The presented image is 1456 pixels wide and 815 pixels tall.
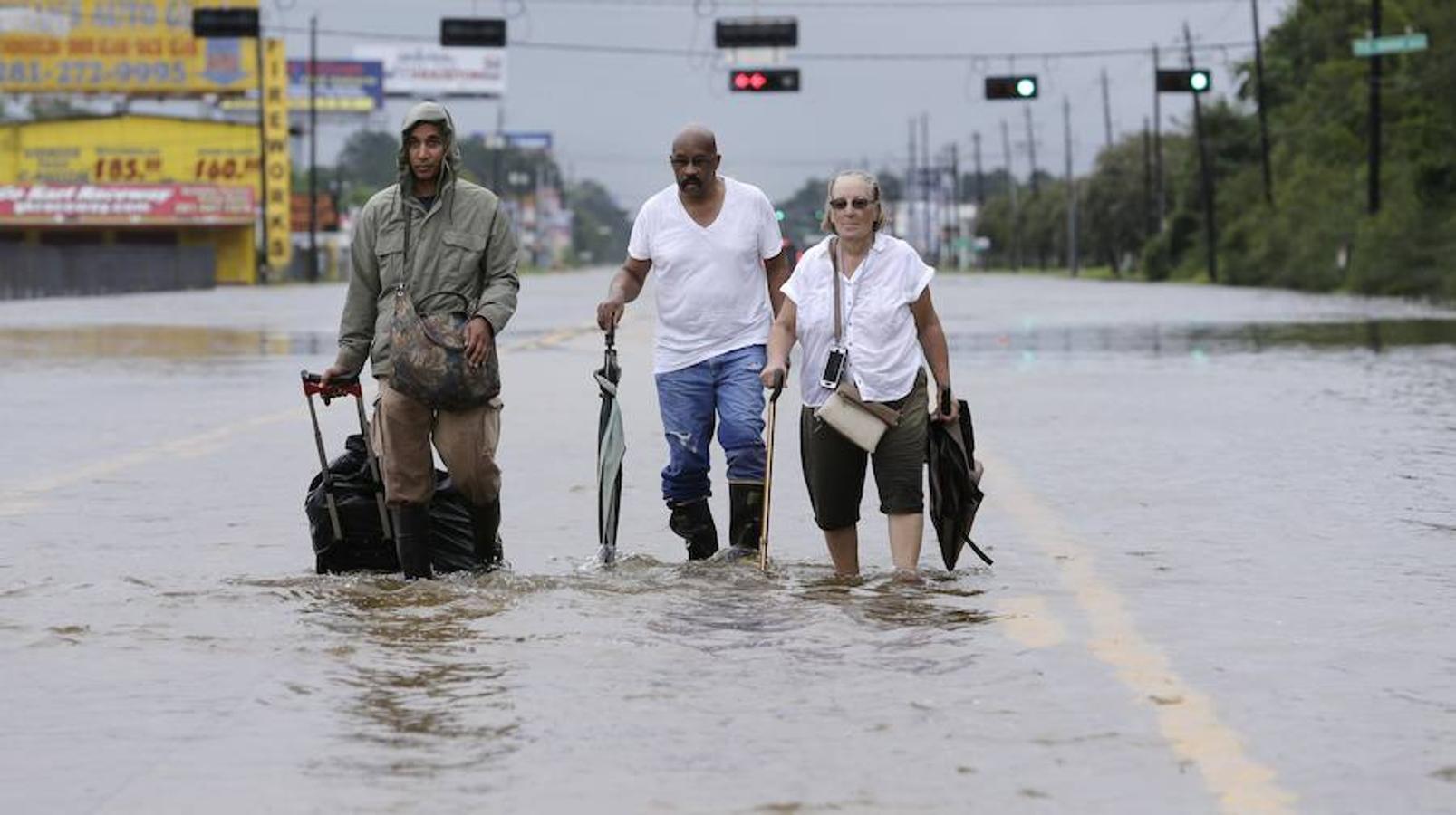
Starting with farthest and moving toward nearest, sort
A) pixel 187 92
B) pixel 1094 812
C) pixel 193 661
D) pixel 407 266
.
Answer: pixel 187 92 < pixel 407 266 < pixel 193 661 < pixel 1094 812

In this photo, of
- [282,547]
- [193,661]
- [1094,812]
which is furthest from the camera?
[282,547]

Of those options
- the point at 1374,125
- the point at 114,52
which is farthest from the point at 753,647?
the point at 114,52

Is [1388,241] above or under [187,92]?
under

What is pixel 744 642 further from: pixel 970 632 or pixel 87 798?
pixel 87 798

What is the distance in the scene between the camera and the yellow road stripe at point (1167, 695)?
605 cm

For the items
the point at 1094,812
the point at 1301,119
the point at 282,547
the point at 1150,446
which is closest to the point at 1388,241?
the point at 1301,119

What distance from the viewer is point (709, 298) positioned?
9930 millimetres

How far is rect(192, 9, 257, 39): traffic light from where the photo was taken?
48.8 metres

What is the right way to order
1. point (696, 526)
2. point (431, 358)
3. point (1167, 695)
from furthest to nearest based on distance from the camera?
point (696, 526), point (431, 358), point (1167, 695)

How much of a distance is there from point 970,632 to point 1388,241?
51.4 meters

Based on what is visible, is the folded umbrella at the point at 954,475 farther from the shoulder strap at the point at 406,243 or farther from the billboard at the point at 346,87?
the billboard at the point at 346,87

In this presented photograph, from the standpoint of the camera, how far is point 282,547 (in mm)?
11016

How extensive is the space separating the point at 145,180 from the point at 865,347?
94.5 meters

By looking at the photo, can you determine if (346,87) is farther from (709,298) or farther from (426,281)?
(426,281)
